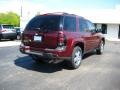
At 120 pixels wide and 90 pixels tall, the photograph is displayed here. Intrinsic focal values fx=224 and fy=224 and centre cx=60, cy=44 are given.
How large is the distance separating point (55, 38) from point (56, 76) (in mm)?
1197

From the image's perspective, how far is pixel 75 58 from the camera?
811 cm

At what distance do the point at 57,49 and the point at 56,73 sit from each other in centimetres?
85

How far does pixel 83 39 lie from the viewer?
28.6 feet

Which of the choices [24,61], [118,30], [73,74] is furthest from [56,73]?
[118,30]

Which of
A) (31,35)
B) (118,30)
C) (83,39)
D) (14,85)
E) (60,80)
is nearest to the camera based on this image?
(14,85)

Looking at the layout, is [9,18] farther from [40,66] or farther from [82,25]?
[40,66]

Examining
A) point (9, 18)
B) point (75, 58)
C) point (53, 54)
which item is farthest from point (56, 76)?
point (9, 18)

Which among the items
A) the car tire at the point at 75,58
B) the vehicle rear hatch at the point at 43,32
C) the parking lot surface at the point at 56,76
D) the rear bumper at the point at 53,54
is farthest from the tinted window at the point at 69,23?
the parking lot surface at the point at 56,76

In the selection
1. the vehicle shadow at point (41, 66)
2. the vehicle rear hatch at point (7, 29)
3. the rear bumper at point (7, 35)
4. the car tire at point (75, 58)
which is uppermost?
the vehicle rear hatch at point (7, 29)

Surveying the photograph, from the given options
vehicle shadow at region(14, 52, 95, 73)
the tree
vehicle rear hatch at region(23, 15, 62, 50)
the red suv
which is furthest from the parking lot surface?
the tree

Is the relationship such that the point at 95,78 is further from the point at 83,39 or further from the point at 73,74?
the point at 83,39

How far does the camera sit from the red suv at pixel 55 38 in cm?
718

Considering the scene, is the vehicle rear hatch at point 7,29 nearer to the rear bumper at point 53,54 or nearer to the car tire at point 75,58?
the car tire at point 75,58

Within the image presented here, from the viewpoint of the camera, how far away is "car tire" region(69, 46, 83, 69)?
7831mm
